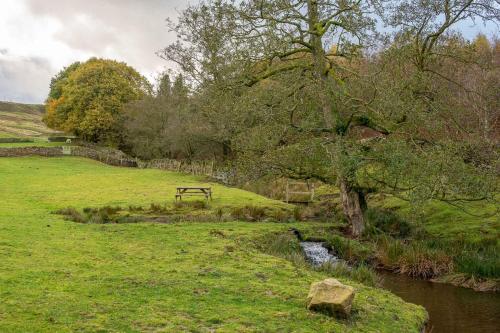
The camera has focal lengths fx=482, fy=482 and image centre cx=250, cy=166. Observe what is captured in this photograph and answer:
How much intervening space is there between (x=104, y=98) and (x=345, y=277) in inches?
2383

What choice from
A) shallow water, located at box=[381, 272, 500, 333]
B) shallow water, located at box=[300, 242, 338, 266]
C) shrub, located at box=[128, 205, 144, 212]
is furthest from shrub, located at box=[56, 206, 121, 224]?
shallow water, located at box=[381, 272, 500, 333]

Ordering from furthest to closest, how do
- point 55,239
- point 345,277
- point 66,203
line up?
point 66,203, point 55,239, point 345,277

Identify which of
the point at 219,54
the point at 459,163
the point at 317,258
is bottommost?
the point at 317,258

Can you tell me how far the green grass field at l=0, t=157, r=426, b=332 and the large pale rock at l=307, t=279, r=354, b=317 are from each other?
0.22 metres

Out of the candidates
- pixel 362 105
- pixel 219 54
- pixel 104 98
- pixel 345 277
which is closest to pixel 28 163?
pixel 104 98

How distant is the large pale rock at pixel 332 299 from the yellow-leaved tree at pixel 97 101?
62.6m

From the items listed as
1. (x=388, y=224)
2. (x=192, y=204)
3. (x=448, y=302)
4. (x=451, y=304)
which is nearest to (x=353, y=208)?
(x=388, y=224)

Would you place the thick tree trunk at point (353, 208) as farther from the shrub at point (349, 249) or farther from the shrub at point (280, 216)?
the shrub at point (280, 216)

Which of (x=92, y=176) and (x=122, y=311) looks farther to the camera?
(x=92, y=176)

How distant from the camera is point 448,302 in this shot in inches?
587

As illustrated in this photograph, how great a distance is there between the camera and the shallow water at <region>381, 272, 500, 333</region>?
41.2 feet

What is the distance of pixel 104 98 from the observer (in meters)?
68.9

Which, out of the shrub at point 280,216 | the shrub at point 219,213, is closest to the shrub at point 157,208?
the shrub at point 219,213

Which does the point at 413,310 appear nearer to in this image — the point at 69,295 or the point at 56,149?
the point at 69,295
